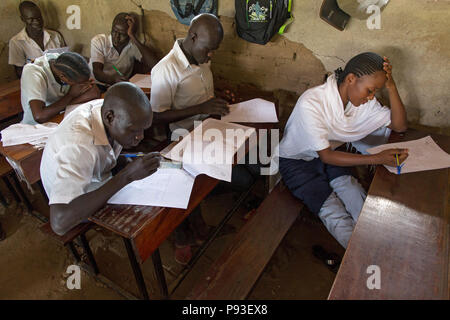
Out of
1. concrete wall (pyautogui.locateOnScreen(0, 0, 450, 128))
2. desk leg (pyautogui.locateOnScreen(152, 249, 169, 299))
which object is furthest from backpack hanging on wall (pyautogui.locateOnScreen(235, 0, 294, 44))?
desk leg (pyautogui.locateOnScreen(152, 249, 169, 299))

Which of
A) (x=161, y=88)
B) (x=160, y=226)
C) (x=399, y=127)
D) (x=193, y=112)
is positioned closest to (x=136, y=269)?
(x=160, y=226)

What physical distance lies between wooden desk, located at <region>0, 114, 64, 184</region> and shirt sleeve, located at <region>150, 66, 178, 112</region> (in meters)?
0.80

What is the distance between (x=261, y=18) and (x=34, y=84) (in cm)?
→ 192

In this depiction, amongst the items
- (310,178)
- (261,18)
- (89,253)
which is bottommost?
(89,253)

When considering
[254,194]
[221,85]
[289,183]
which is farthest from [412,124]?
[221,85]

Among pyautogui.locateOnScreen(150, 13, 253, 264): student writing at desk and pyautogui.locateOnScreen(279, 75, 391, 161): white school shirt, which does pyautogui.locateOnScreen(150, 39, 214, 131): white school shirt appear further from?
pyautogui.locateOnScreen(279, 75, 391, 161): white school shirt

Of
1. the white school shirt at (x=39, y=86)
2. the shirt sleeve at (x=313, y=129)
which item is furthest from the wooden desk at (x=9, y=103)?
the shirt sleeve at (x=313, y=129)

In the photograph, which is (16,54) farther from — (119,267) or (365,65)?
(365,65)

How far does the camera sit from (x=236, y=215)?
2.51m

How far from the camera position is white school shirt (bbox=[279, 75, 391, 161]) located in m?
1.66

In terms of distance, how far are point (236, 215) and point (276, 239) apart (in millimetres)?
1036

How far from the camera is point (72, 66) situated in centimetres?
192

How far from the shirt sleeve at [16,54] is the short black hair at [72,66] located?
2.25 m
